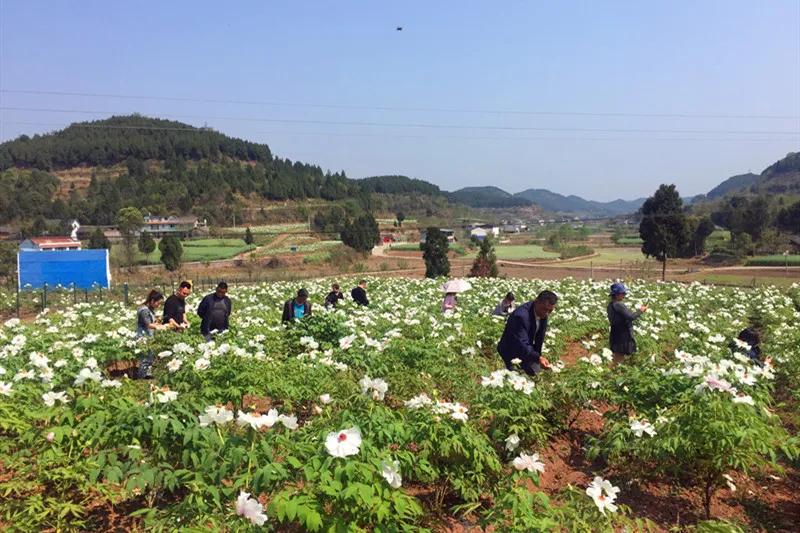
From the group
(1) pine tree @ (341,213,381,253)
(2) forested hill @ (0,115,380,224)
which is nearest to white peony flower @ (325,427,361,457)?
(1) pine tree @ (341,213,381,253)

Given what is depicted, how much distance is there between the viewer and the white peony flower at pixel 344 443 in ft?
9.10

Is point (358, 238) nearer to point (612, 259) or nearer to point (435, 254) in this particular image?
point (435, 254)

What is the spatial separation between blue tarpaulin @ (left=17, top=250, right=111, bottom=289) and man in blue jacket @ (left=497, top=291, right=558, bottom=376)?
29207 millimetres

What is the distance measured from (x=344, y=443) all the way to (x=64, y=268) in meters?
32.6

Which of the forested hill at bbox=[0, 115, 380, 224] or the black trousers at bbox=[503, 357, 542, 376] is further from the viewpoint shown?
the forested hill at bbox=[0, 115, 380, 224]

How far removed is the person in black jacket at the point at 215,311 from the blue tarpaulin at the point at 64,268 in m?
24.7

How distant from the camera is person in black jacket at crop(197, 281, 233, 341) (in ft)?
27.8

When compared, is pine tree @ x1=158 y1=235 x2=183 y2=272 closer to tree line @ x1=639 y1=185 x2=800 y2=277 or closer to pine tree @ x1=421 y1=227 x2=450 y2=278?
pine tree @ x1=421 y1=227 x2=450 y2=278

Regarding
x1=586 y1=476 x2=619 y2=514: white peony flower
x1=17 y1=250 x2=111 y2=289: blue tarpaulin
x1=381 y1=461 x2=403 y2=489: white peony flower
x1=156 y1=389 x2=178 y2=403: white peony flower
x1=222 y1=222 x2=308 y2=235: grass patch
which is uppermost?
x1=156 y1=389 x2=178 y2=403: white peony flower

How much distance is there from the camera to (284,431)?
3.52 meters

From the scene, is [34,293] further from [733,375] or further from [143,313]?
[733,375]

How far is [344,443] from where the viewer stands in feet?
9.28

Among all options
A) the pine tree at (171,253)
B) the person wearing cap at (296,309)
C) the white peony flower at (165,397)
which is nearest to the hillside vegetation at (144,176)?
the pine tree at (171,253)

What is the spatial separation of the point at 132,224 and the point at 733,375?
80.8 meters
